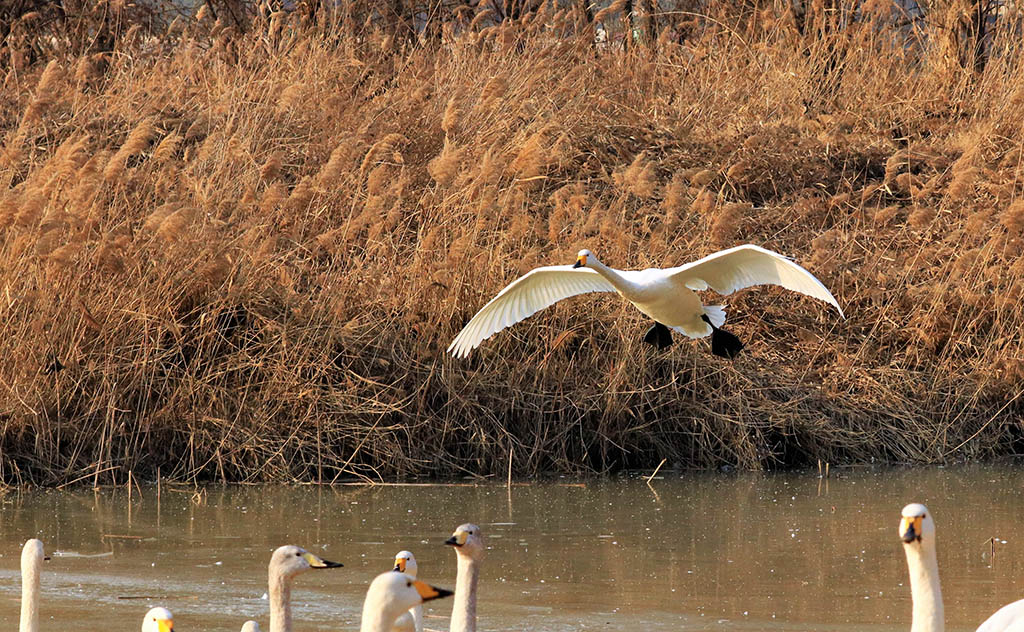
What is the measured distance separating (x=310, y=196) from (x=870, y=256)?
449 centimetres

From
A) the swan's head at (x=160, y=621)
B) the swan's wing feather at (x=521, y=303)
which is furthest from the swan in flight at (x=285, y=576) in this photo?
the swan's wing feather at (x=521, y=303)

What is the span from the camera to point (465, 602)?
17.1 feet

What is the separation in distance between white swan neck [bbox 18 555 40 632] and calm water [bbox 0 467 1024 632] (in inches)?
36.1

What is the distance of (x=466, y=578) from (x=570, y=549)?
2.37 metres

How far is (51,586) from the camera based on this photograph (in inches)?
269

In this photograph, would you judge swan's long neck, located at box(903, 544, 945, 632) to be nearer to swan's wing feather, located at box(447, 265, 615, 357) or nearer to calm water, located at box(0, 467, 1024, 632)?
calm water, located at box(0, 467, 1024, 632)

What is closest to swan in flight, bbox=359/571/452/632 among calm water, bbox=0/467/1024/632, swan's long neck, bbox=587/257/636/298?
calm water, bbox=0/467/1024/632

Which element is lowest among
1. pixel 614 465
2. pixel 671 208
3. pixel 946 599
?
pixel 946 599

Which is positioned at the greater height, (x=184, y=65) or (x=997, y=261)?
(x=184, y=65)

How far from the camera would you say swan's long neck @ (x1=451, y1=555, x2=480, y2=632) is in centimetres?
520

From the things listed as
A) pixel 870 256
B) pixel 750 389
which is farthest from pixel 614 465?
pixel 870 256

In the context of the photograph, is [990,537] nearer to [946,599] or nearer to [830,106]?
[946,599]

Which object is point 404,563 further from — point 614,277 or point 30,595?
point 614,277

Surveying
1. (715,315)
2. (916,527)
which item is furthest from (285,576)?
(715,315)
